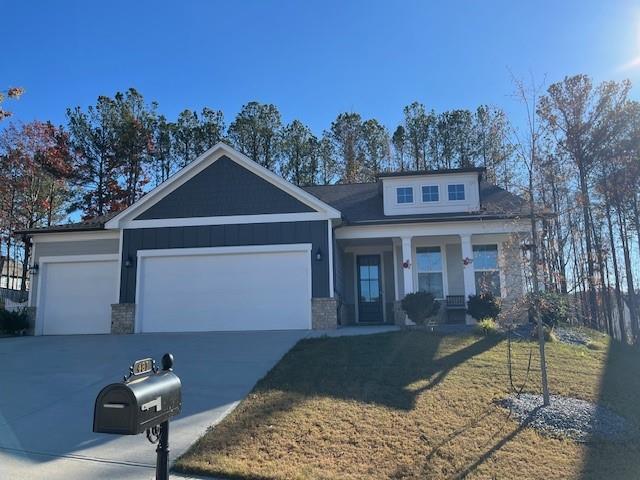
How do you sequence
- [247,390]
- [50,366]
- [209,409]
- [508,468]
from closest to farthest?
[508,468] < [209,409] < [247,390] < [50,366]

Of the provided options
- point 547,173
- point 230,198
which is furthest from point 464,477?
point 230,198

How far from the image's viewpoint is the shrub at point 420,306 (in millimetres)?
13750

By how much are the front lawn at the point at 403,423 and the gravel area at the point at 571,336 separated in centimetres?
215

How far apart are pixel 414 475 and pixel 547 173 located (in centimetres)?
553

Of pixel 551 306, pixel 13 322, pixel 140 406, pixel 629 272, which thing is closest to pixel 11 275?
pixel 13 322

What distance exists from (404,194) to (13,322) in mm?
12894

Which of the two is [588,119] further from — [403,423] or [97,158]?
[97,158]

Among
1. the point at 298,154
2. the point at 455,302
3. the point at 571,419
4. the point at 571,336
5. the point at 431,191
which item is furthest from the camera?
the point at 298,154

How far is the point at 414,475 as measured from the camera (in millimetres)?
5383

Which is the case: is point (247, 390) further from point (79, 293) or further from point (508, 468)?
point (79, 293)

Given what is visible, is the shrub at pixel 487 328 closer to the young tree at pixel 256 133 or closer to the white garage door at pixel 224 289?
the white garage door at pixel 224 289

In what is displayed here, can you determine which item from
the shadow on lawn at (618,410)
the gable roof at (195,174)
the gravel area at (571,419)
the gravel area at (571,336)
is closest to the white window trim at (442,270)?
the gravel area at (571,336)

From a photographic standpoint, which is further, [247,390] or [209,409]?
[247,390]

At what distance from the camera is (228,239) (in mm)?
14969
